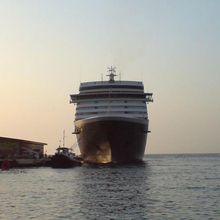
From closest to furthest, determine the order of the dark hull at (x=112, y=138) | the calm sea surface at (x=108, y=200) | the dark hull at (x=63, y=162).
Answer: the calm sea surface at (x=108, y=200) → the dark hull at (x=112, y=138) → the dark hull at (x=63, y=162)

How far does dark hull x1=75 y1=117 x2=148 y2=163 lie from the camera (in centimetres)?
8675

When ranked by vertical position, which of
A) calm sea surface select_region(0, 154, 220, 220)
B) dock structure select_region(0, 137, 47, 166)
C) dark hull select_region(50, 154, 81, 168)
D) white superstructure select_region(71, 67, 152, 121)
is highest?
white superstructure select_region(71, 67, 152, 121)

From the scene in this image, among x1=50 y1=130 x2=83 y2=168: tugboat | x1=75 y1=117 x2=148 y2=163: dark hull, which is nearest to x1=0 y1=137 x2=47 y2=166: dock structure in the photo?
x1=50 y1=130 x2=83 y2=168: tugboat

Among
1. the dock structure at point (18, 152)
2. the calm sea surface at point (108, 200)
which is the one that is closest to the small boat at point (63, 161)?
the dock structure at point (18, 152)

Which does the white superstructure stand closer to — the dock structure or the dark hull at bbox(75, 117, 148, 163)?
the dark hull at bbox(75, 117, 148, 163)

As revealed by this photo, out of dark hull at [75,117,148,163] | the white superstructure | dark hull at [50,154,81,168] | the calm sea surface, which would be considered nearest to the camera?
the calm sea surface

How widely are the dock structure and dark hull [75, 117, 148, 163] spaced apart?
1184 cm

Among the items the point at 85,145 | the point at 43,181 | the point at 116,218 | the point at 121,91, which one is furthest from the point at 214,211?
the point at 121,91

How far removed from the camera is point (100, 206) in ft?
124

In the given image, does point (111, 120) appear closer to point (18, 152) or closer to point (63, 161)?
point (63, 161)

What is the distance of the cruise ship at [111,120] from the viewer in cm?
8712

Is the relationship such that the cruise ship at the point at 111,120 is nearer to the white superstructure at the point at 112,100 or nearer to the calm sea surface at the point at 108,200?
the white superstructure at the point at 112,100

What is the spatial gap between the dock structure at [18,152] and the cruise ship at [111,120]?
33.5 ft

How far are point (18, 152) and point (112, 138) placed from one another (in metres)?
30.3
